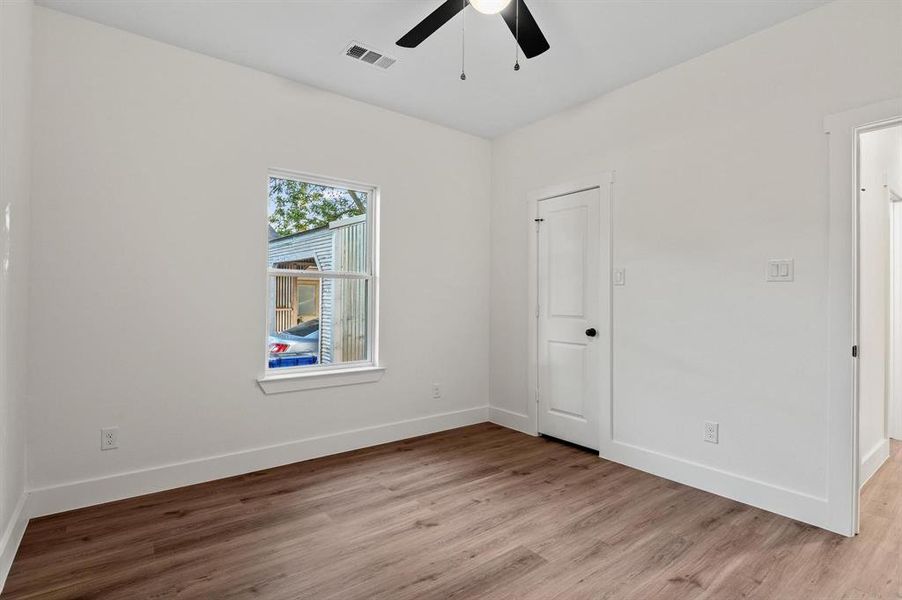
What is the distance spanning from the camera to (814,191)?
103 inches

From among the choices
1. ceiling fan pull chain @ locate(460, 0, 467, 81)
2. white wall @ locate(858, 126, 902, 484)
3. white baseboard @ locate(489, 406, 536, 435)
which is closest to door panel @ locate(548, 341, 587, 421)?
white baseboard @ locate(489, 406, 536, 435)

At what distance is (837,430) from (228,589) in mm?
3058

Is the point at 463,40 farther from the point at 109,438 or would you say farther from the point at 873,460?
the point at 873,460

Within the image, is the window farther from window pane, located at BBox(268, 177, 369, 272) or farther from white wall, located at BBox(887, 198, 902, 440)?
white wall, located at BBox(887, 198, 902, 440)

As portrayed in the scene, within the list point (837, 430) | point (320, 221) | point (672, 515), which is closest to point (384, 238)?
point (320, 221)

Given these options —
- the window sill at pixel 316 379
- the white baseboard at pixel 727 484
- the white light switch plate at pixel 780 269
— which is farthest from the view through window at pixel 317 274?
the white light switch plate at pixel 780 269

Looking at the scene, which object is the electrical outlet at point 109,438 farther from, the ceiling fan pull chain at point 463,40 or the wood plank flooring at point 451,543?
the ceiling fan pull chain at point 463,40

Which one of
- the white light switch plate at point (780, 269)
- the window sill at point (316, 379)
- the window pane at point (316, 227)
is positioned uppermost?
the window pane at point (316, 227)

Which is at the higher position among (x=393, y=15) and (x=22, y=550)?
(x=393, y=15)

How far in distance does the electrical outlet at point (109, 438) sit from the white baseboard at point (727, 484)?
326cm

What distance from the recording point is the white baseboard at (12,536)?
1.99m

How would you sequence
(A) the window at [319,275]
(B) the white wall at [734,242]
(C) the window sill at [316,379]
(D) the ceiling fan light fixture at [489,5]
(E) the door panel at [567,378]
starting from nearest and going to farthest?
(D) the ceiling fan light fixture at [489,5] → (B) the white wall at [734,242] → (C) the window sill at [316,379] → (A) the window at [319,275] → (E) the door panel at [567,378]

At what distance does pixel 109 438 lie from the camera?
2834mm

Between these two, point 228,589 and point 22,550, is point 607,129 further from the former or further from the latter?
point 22,550
